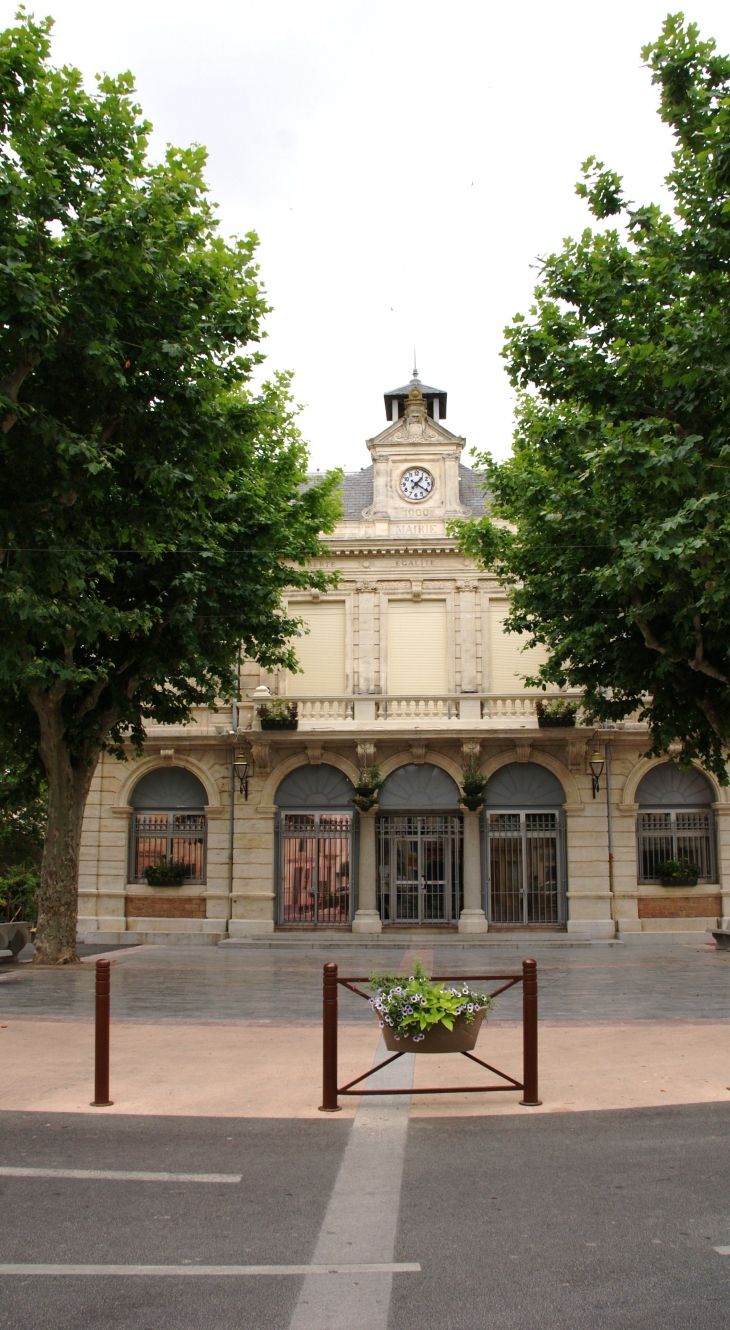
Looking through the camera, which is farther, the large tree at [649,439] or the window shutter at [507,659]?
the window shutter at [507,659]

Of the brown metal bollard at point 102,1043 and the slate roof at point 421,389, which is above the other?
the slate roof at point 421,389

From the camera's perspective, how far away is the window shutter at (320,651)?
24938mm

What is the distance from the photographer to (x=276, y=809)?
948 inches

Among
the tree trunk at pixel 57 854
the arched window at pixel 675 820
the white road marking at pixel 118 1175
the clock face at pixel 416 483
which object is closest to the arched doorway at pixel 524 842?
the arched window at pixel 675 820

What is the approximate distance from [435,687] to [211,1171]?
18958 mm

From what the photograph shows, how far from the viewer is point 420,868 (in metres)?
23.9

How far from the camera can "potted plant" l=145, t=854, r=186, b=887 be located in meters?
24.0

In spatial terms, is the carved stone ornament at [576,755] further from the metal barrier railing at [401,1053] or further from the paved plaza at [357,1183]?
the metal barrier railing at [401,1053]

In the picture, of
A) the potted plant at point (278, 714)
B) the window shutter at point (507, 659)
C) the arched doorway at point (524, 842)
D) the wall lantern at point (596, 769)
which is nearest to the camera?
the wall lantern at point (596, 769)

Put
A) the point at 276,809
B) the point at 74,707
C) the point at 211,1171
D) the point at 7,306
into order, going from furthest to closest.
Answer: the point at 276,809 < the point at 74,707 < the point at 7,306 < the point at 211,1171

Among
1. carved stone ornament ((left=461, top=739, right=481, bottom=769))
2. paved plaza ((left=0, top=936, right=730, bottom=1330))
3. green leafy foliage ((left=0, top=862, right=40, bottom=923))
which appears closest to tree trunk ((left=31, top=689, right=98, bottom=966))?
paved plaza ((left=0, top=936, right=730, bottom=1330))

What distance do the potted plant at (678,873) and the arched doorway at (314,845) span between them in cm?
701

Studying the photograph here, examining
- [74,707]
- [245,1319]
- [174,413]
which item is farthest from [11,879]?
[245,1319]

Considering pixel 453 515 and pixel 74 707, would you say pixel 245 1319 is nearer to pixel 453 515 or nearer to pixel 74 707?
pixel 74 707
